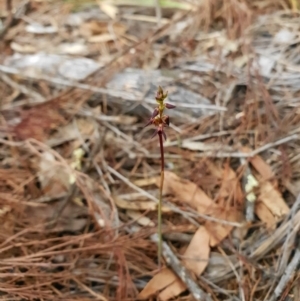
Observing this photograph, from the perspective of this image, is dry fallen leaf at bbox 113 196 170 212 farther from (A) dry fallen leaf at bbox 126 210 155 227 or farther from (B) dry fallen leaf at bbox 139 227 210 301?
(B) dry fallen leaf at bbox 139 227 210 301

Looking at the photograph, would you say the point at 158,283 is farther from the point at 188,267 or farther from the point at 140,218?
the point at 140,218

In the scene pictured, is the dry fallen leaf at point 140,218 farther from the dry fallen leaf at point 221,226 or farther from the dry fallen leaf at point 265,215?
the dry fallen leaf at point 265,215

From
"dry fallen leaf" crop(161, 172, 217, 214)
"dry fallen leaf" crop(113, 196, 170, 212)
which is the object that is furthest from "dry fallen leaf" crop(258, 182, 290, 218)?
"dry fallen leaf" crop(113, 196, 170, 212)

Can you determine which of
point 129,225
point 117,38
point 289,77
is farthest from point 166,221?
point 117,38

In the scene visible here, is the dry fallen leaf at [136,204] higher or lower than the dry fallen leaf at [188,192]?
lower

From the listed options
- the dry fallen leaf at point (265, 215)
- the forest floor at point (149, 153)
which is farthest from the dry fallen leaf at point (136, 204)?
the dry fallen leaf at point (265, 215)

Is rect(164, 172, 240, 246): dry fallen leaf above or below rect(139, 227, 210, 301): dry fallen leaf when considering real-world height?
above

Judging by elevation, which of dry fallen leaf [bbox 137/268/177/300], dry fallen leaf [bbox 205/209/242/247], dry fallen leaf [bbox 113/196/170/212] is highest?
dry fallen leaf [bbox 113/196/170/212]

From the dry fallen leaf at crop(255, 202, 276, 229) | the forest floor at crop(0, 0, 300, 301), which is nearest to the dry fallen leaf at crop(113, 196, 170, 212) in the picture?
the forest floor at crop(0, 0, 300, 301)

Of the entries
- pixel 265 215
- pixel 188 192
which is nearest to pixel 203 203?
pixel 188 192

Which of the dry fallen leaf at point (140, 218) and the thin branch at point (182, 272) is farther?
the dry fallen leaf at point (140, 218)

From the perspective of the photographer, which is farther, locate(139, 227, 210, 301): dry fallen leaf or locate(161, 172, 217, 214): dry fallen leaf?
locate(161, 172, 217, 214): dry fallen leaf
